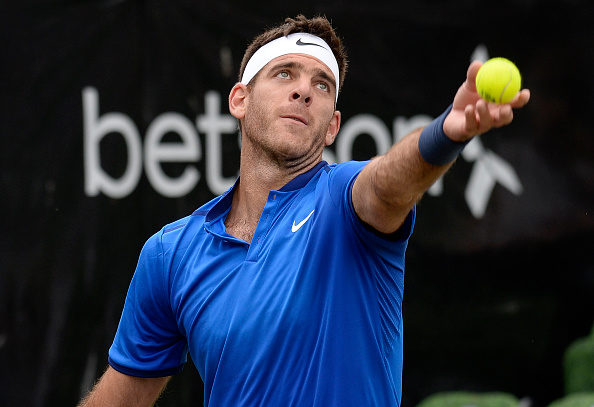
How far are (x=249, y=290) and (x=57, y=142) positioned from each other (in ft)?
6.87

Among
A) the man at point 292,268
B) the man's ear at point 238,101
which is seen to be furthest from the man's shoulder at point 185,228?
the man's ear at point 238,101

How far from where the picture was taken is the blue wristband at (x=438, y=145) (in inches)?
72.5

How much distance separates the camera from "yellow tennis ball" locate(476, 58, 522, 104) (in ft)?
5.77

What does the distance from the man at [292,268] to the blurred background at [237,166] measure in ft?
4.31

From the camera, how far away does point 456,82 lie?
4.18 metres

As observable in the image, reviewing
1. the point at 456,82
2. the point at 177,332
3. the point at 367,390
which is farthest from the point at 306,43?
the point at 456,82

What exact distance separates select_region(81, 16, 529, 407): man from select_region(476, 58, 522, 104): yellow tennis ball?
0.02 m

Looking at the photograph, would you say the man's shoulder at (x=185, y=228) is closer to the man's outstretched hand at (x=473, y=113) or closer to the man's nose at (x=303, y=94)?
the man's nose at (x=303, y=94)

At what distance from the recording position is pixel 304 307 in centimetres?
221

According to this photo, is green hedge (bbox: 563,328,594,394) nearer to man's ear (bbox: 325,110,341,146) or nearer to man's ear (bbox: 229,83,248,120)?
man's ear (bbox: 325,110,341,146)

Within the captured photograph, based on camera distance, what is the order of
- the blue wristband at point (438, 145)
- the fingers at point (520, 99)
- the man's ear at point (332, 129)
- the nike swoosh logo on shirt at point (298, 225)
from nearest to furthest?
the fingers at point (520, 99)
the blue wristband at point (438, 145)
the nike swoosh logo on shirt at point (298, 225)
the man's ear at point (332, 129)

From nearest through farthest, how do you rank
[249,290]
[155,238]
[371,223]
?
1. [371,223]
2. [249,290]
3. [155,238]

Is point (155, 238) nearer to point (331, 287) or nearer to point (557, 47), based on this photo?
point (331, 287)

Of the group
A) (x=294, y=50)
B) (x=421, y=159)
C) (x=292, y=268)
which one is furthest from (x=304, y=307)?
(x=294, y=50)
